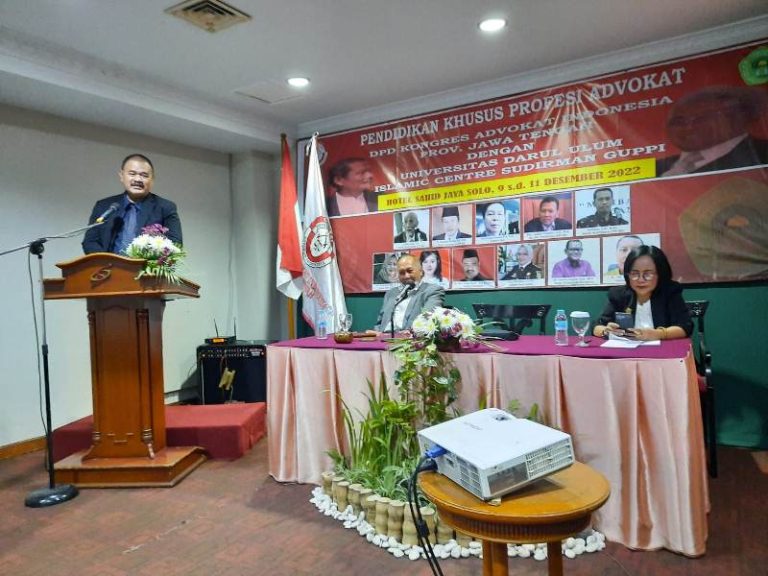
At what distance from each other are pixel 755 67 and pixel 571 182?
1.22 metres

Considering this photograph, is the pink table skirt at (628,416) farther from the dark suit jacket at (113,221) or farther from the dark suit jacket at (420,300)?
the dark suit jacket at (113,221)

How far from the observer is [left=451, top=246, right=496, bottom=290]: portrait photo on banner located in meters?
4.04

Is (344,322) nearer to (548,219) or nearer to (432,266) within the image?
(432,266)

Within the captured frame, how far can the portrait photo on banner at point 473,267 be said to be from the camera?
4043mm

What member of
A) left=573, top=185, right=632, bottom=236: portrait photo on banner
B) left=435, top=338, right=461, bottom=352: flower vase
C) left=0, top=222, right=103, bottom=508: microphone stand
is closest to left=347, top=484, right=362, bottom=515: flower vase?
left=435, top=338, right=461, bottom=352: flower vase

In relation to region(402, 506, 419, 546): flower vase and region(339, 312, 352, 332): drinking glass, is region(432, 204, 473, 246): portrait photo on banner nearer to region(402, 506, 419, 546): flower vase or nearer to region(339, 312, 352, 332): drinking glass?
region(339, 312, 352, 332): drinking glass

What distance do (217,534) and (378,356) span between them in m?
1.04

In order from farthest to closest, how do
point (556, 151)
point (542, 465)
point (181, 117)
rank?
point (181, 117) < point (556, 151) < point (542, 465)

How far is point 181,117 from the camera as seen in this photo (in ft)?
13.6

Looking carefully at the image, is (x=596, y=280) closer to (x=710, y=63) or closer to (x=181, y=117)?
(x=710, y=63)

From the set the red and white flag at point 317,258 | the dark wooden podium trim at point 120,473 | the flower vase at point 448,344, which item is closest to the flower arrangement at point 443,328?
the flower vase at point 448,344

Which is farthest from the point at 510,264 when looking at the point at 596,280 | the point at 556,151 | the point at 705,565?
the point at 705,565

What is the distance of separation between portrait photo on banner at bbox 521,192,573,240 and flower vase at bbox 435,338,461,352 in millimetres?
1803

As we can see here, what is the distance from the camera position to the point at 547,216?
12.5 feet
